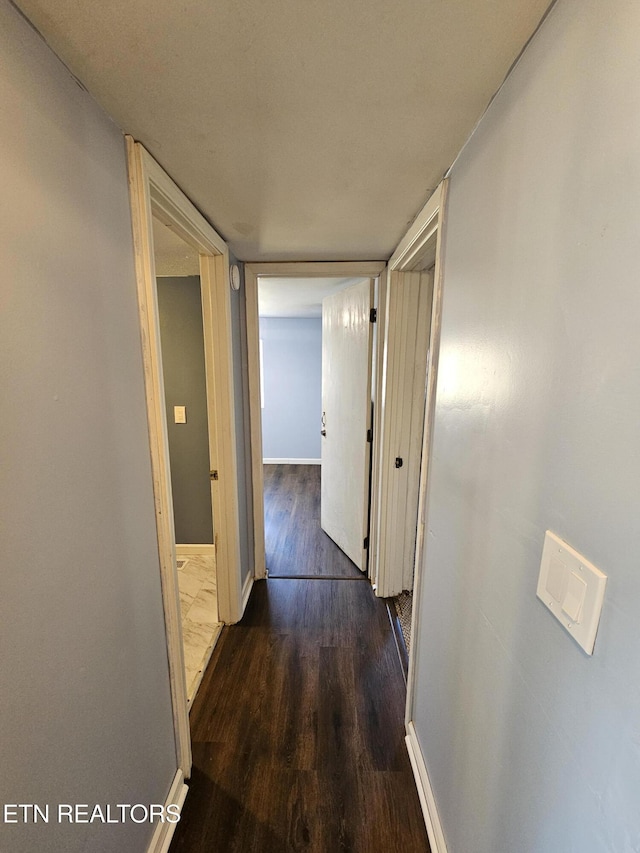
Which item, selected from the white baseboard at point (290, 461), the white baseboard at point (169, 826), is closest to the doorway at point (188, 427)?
the white baseboard at point (169, 826)

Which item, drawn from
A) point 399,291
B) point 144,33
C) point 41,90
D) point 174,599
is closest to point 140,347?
point 41,90

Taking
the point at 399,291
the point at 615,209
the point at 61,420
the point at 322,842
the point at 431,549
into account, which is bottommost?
the point at 322,842

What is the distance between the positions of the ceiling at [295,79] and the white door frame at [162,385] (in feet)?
Answer: 0.34

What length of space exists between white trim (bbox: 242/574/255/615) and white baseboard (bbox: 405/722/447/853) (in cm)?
115

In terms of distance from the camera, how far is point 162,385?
1.08 meters

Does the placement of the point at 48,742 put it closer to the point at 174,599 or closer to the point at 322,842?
the point at 174,599

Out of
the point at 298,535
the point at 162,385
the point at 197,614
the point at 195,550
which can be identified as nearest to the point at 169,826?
the point at 197,614

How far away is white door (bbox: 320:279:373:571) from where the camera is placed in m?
2.31

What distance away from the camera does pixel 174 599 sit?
1159 millimetres

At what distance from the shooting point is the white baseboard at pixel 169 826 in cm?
104

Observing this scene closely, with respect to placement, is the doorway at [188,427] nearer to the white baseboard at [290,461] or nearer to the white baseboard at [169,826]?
the white baseboard at [169,826]

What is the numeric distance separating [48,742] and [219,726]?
1.08 meters

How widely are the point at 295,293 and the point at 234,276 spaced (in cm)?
148

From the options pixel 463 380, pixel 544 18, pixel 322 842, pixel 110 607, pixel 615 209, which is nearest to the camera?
pixel 615 209
